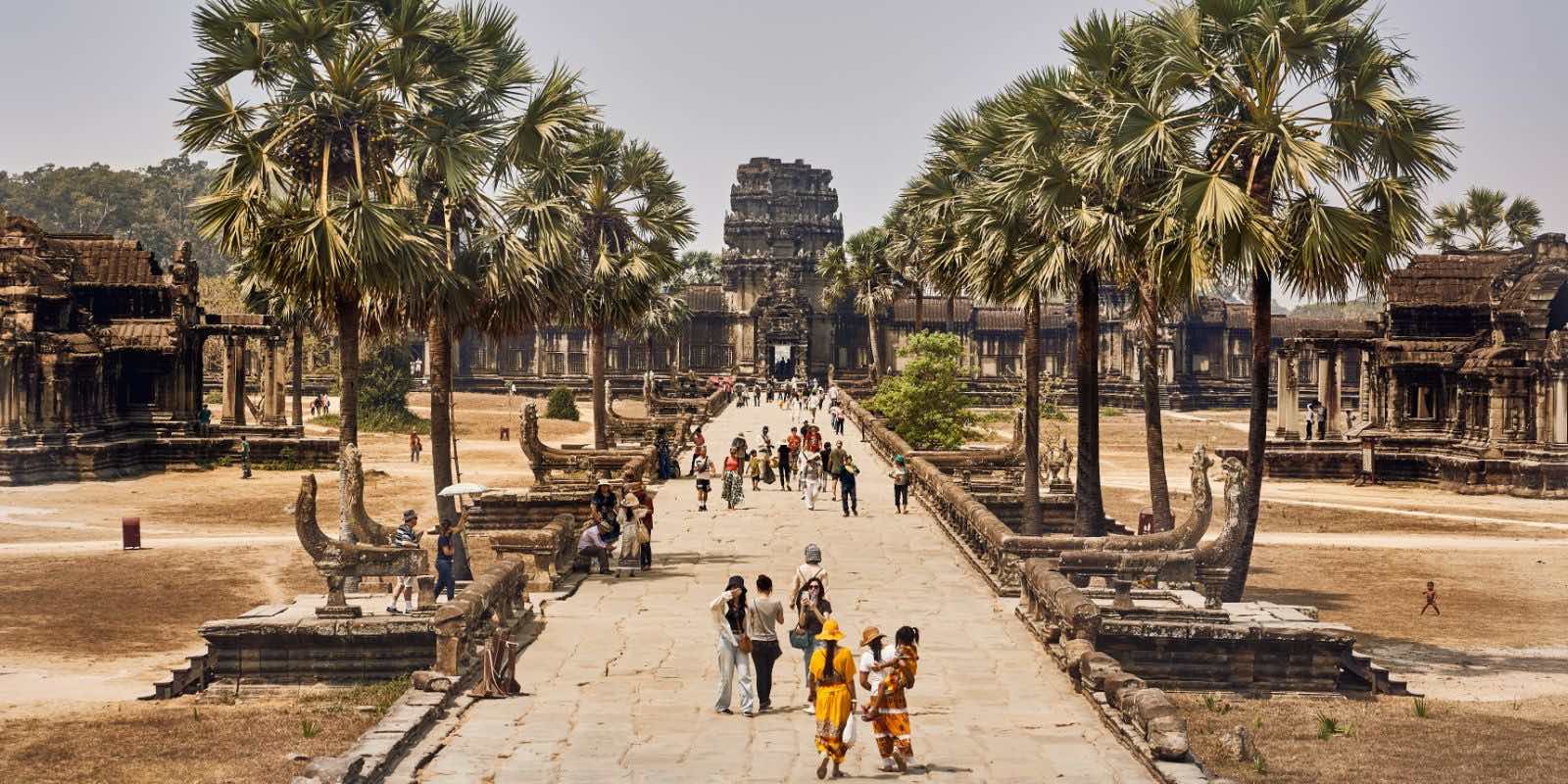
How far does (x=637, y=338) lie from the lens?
96812 mm

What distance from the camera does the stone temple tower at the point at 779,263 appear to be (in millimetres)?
108500

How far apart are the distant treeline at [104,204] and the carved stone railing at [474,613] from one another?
151798mm

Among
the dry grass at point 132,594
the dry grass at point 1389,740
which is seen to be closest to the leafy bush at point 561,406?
the dry grass at point 132,594

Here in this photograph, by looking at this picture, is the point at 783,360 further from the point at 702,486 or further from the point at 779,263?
the point at 702,486

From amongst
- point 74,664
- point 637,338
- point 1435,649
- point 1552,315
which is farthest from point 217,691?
point 637,338

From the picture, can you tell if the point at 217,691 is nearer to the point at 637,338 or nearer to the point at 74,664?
the point at 74,664

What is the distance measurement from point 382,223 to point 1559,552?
25462 millimetres

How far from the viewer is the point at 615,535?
82.1 feet

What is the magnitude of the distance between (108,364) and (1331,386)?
42.0 m

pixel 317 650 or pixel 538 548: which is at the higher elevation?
pixel 538 548

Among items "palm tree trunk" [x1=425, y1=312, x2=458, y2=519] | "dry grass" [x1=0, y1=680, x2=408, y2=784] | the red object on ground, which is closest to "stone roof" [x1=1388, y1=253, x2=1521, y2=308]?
"palm tree trunk" [x1=425, y1=312, x2=458, y2=519]

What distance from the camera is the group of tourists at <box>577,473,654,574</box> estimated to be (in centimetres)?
2456

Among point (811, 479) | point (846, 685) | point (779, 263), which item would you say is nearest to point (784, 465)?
point (811, 479)

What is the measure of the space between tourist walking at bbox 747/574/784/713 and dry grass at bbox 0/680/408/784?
3882 mm
